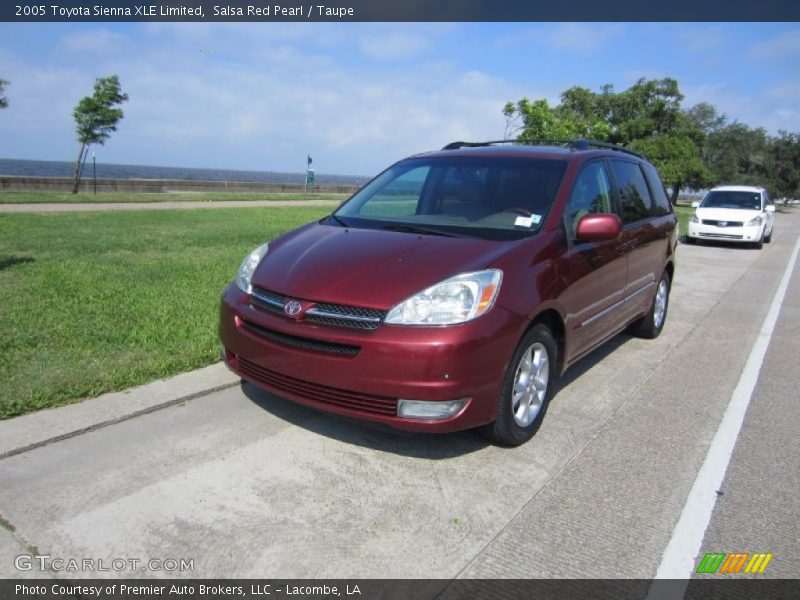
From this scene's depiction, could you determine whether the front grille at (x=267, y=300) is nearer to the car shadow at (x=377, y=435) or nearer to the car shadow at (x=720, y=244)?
the car shadow at (x=377, y=435)

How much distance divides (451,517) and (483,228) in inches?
71.6

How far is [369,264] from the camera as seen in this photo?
11.5 feet

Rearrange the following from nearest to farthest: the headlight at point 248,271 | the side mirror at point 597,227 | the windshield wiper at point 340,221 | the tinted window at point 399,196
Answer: the headlight at point 248,271 → the side mirror at point 597,227 → the windshield wiper at point 340,221 → the tinted window at point 399,196

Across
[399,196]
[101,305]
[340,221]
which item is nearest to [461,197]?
[399,196]

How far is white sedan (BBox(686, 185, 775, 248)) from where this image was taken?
644 inches

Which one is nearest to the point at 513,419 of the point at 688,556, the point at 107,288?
the point at 688,556

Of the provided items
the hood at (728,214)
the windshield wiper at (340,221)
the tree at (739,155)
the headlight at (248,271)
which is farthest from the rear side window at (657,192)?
the tree at (739,155)

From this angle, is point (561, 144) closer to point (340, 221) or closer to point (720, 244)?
point (340, 221)

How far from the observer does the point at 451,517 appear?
9.57 ft

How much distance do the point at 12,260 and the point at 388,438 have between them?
21.1 ft

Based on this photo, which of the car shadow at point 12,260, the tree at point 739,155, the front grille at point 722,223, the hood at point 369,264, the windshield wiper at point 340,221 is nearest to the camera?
the hood at point 369,264

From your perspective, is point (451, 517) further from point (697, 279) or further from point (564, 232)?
point (697, 279)

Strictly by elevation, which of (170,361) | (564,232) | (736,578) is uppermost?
(564,232)

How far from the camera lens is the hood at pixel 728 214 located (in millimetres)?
16406
